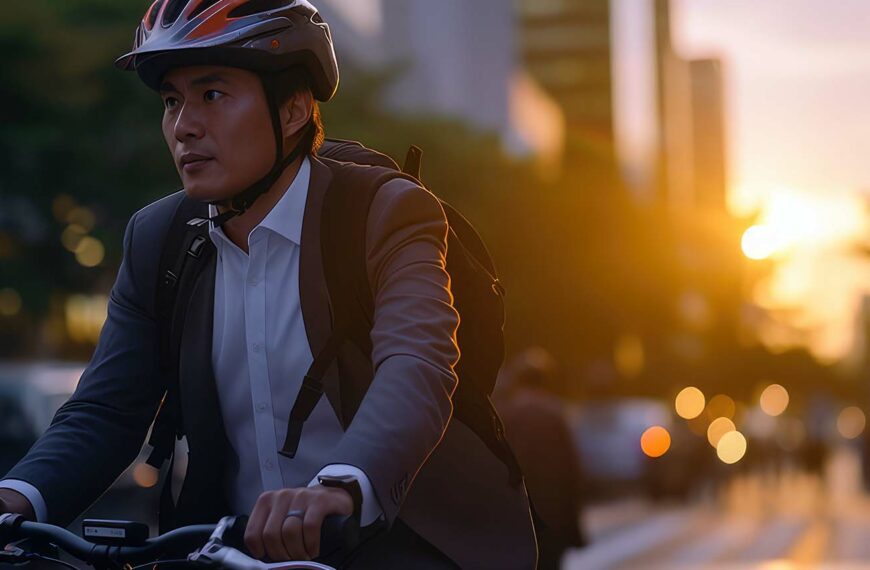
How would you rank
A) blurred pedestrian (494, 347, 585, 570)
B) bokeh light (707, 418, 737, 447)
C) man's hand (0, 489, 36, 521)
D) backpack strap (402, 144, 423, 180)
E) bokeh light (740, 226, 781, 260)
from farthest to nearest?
bokeh light (740, 226, 781, 260) → bokeh light (707, 418, 737, 447) → blurred pedestrian (494, 347, 585, 570) → backpack strap (402, 144, 423, 180) → man's hand (0, 489, 36, 521)

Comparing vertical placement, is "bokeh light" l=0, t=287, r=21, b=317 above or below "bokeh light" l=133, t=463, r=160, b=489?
below

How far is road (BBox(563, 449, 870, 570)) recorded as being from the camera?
18578 mm

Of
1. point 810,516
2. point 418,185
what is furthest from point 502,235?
point 418,185

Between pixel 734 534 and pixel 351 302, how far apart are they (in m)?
21.4

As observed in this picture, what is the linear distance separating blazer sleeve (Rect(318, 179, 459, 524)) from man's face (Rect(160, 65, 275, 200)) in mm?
229

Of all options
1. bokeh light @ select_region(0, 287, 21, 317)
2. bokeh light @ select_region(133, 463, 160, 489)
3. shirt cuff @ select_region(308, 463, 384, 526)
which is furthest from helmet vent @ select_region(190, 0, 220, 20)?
bokeh light @ select_region(0, 287, 21, 317)

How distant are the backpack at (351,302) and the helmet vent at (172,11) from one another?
0.37 m

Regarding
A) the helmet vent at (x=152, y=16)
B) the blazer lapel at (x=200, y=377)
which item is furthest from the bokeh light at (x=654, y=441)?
the helmet vent at (x=152, y=16)

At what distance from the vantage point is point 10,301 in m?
28.3

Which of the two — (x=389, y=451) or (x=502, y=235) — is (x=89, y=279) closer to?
(x=502, y=235)

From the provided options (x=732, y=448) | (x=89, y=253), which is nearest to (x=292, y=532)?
(x=89, y=253)

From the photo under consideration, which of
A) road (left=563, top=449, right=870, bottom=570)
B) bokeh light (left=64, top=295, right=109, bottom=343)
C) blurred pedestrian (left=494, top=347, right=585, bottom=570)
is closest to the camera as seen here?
blurred pedestrian (left=494, top=347, right=585, bottom=570)

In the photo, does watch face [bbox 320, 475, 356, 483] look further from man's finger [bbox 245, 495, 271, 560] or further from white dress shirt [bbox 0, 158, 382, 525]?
white dress shirt [bbox 0, 158, 382, 525]

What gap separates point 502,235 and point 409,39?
26.2 meters
